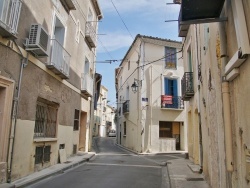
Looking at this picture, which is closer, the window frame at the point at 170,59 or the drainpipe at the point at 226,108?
the drainpipe at the point at 226,108

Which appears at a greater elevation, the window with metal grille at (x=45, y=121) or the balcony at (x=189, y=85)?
the balcony at (x=189, y=85)

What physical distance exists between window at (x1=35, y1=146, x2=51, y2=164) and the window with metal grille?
48cm

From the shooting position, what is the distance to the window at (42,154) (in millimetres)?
9133

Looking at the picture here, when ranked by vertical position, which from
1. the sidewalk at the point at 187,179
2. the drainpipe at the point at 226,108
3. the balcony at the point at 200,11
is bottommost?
the sidewalk at the point at 187,179

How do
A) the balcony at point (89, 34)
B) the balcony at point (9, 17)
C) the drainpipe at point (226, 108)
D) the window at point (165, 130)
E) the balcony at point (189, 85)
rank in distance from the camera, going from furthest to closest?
the window at point (165, 130)
the balcony at point (89, 34)
the balcony at point (189, 85)
the balcony at point (9, 17)
the drainpipe at point (226, 108)

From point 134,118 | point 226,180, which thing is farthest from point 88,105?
point 226,180

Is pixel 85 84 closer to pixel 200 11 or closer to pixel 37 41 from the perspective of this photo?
pixel 37 41

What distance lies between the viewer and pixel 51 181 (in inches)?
313

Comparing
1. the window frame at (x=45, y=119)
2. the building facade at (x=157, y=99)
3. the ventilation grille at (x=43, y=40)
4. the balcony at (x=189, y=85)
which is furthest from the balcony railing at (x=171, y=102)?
the ventilation grille at (x=43, y=40)

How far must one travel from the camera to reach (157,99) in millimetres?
21688

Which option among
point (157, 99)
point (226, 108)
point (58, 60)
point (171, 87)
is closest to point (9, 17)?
point (58, 60)

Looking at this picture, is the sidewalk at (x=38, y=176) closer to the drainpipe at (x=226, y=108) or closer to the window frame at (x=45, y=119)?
the window frame at (x=45, y=119)

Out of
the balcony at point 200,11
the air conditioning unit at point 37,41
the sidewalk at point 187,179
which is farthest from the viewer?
the air conditioning unit at point 37,41

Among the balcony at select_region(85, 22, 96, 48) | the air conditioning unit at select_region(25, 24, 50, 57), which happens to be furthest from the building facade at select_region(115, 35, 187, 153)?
the air conditioning unit at select_region(25, 24, 50, 57)
